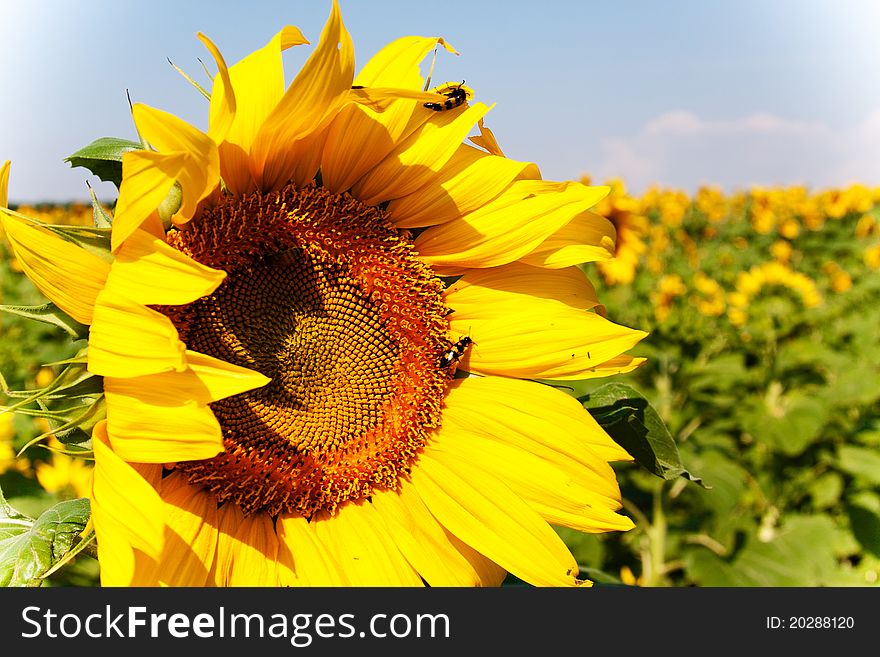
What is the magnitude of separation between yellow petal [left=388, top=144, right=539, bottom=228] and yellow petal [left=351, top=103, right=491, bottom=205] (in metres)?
0.02

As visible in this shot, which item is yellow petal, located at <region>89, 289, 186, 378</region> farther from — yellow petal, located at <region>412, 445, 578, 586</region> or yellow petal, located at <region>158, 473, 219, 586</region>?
yellow petal, located at <region>412, 445, 578, 586</region>

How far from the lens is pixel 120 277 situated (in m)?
1.27

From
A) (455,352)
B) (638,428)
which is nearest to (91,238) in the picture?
(455,352)

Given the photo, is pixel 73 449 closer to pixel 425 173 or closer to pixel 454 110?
pixel 425 173

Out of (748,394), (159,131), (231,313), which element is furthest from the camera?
(748,394)

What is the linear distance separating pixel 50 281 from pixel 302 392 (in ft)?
1.93

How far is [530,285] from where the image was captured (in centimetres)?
176

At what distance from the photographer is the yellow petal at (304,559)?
150 cm

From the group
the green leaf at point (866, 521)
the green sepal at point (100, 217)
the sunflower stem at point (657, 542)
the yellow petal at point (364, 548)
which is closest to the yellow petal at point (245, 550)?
the yellow petal at point (364, 548)

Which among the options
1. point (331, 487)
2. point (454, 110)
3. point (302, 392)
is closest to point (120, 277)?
point (302, 392)

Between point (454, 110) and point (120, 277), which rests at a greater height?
point (454, 110)

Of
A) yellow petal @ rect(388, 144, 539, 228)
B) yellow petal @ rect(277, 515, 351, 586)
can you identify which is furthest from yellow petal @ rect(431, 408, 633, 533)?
yellow petal @ rect(388, 144, 539, 228)

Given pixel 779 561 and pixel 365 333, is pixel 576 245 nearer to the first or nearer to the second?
pixel 365 333

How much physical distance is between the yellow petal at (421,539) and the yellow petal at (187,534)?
357mm
